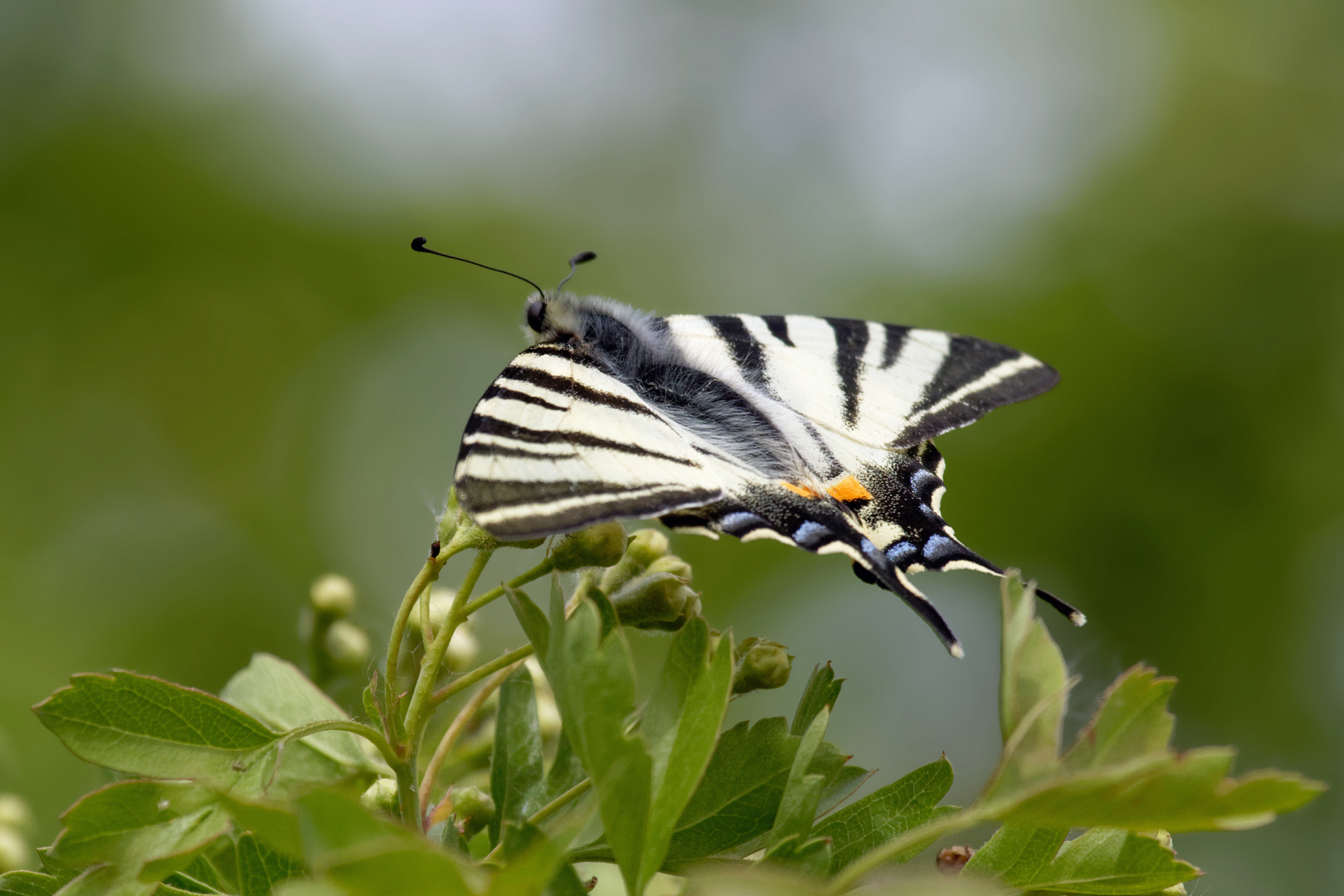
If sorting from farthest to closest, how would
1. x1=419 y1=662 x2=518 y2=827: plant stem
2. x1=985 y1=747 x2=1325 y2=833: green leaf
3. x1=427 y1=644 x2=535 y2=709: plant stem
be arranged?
x1=419 y1=662 x2=518 y2=827: plant stem < x1=427 y1=644 x2=535 y2=709: plant stem < x1=985 y1=747 x2=1325 y2=833: green leaf

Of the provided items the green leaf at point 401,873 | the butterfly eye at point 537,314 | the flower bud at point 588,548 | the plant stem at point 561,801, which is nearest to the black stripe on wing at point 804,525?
the flower bud at point 588,548

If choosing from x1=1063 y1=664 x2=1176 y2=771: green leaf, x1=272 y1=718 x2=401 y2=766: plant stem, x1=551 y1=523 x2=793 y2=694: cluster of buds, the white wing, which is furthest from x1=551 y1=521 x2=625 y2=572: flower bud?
the white wing

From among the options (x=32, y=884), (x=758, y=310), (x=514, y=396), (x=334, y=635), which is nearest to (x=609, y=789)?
(x=32, y=884)

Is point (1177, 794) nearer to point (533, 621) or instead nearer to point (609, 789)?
point (609, 789)

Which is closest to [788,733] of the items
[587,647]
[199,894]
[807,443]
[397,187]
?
[587,647]

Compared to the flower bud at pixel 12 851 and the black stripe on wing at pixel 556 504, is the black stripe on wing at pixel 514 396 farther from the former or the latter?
the flower bud at pixel 12 851

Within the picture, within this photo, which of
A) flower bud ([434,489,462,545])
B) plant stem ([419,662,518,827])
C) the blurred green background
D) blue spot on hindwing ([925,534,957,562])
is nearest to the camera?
plant stem ([419,662,518,827])

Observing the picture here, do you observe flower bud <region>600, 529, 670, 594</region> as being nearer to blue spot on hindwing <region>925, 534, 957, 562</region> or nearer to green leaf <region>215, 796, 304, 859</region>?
blue spot on hindwing <region>925, 534, 957, 562</region>
